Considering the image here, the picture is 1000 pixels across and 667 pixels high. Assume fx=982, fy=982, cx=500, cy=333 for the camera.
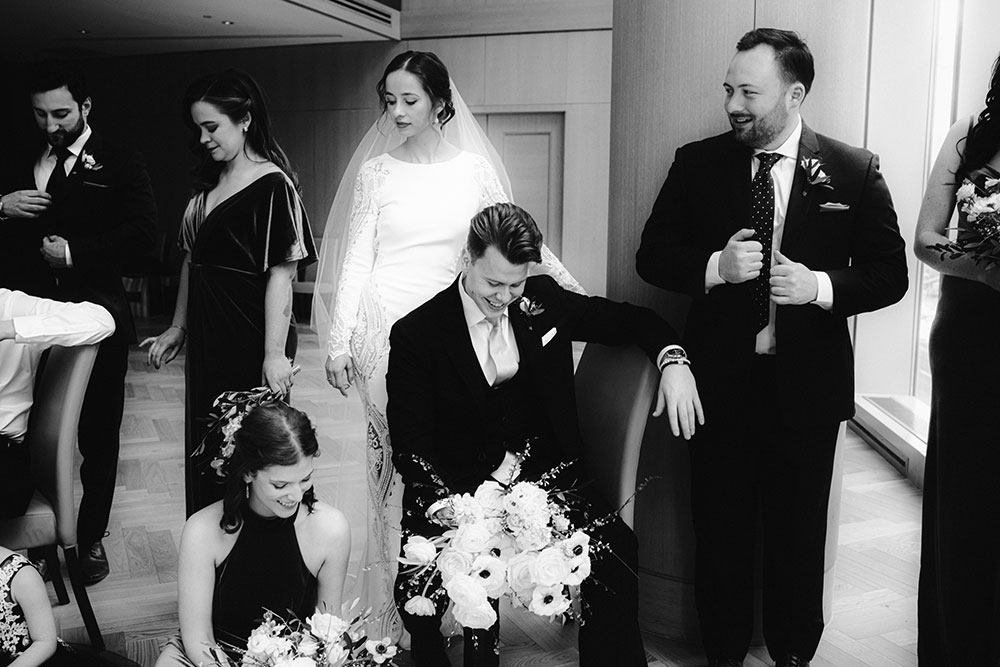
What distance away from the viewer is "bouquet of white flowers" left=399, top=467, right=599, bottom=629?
1753 mm

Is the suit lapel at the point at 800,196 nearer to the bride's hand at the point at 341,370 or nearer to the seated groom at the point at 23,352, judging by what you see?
the bride's hand at the point at 341,370

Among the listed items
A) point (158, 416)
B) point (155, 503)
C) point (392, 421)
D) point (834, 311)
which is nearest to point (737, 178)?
point (834, 311)

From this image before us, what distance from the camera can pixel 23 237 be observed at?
148 inches

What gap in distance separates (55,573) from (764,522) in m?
2.34

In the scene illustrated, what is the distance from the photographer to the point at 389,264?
3.19 meters

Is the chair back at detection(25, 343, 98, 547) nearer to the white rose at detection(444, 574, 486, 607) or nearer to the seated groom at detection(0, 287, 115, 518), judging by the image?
the seated groom at detection(0, 287, 115, 518)

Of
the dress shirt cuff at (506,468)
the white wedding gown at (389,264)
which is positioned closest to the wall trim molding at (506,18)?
the white wedding gown at (389,264)

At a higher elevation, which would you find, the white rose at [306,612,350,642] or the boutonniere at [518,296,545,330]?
the boutonniere at [518,296,545,330]

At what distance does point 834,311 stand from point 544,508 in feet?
4.18

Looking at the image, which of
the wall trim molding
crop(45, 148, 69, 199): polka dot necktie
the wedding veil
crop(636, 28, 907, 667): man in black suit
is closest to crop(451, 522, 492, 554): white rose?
crop(636, 28, 907, 667): man in black suit

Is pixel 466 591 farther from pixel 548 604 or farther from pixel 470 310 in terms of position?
pixel 470 310

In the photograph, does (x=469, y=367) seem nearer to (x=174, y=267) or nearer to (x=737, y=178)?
(x=737, y=178)

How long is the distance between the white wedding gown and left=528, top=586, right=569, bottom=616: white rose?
145 cm

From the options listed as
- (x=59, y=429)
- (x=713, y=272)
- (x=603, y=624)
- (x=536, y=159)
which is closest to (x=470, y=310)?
(x=713, y=272)
